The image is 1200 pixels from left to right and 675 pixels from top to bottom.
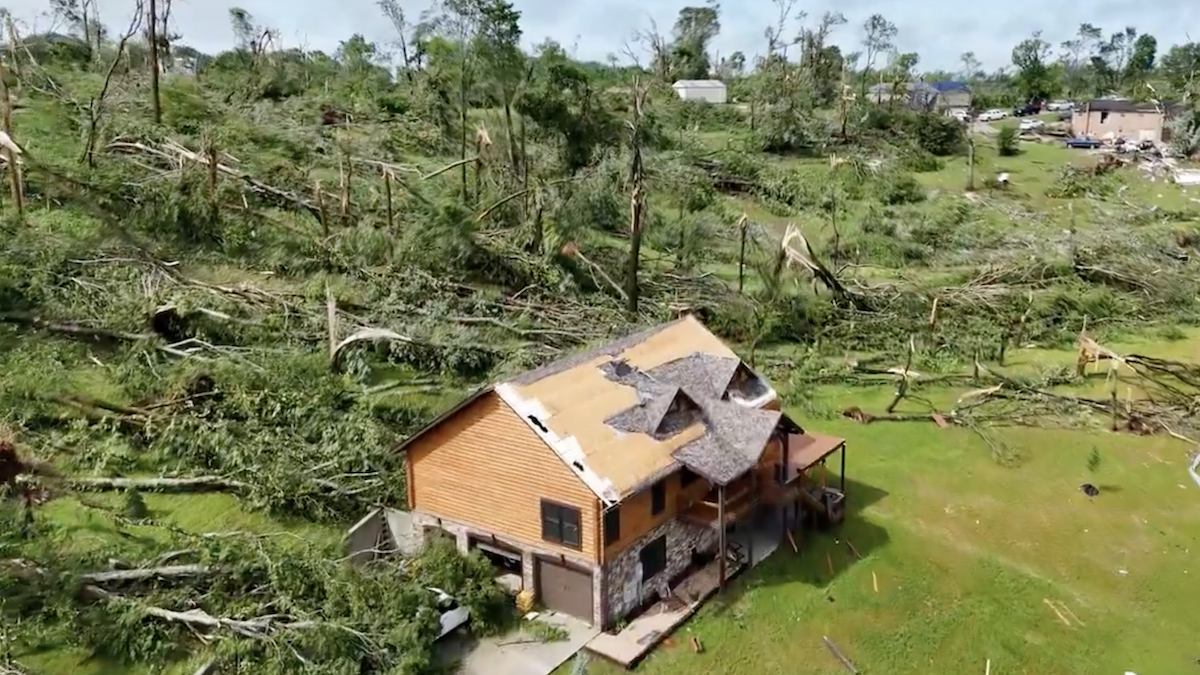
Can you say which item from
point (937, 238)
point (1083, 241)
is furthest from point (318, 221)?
point (1083, 241)

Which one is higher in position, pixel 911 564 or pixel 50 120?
pixel 50 120

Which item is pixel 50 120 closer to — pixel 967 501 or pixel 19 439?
pixel 19 439

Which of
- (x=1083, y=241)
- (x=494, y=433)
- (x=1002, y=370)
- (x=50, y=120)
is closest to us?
(x=494, y=433)

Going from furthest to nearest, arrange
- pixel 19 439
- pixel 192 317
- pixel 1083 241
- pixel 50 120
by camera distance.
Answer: pixel 1083 241 < pixel 50 120 < pixel 192 317 < pixel 19 439

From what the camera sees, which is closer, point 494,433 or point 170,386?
point 494,433

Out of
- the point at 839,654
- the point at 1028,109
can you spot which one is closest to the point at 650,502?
the point at 839,654

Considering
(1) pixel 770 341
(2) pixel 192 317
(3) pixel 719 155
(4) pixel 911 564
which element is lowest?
(4) pixel 911 564

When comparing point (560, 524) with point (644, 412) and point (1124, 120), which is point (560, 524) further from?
point (1124, 120)
